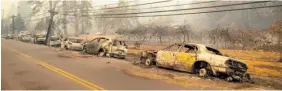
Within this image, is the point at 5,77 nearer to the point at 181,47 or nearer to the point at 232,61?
the point at 181,47

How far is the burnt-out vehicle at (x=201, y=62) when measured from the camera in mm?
13258

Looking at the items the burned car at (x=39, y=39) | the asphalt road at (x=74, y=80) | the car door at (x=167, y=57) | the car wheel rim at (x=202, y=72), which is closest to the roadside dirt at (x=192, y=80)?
the car wheel rim at (x=202, y=72)

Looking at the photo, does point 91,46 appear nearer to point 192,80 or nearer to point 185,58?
point 185,58

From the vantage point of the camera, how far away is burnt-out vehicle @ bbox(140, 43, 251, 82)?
1326 cm

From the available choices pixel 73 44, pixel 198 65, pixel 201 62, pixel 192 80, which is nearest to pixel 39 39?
pixel 73 44

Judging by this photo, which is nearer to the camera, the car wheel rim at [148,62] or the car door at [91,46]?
the car wheel rim at [148,62]

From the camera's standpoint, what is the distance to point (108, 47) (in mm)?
22281

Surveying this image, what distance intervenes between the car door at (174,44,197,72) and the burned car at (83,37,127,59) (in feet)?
23.1

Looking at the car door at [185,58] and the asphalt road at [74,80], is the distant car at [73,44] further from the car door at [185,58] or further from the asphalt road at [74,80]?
the car door at [185,58]

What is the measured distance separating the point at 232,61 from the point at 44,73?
8001 millimetres

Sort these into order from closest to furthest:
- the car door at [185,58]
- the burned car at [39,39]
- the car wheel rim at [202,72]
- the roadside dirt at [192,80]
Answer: the roadside dirt at [192,80] < the car wheel rim at [202,72] < the car door at [185,58] < the burned car at [39,39]

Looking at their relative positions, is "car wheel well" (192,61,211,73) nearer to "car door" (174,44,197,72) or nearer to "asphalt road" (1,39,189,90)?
"car door" (174,44,197,72)

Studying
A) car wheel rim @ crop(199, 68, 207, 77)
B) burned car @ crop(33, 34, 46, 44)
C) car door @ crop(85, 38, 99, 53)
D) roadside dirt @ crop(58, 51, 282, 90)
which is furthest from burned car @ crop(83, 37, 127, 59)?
burned car @ crop(33, 34, 46, 44)

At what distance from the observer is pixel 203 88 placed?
11.3 m
